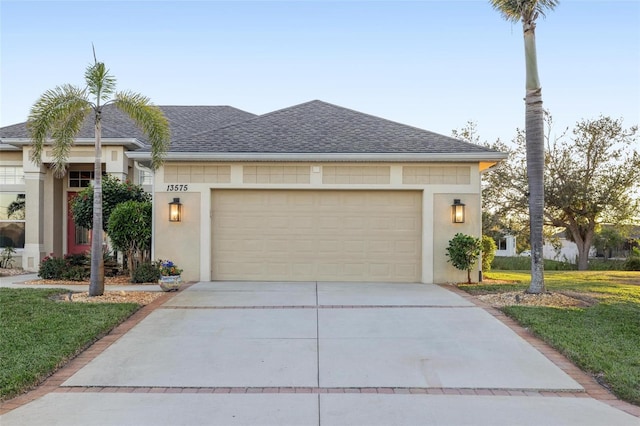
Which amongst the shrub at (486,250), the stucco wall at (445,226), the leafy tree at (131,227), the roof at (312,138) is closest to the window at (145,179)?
the roof at (312,138)

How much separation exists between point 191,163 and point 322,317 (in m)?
5.55

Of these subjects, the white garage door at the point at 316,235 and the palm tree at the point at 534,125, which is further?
the white garage door at the point at 316,235

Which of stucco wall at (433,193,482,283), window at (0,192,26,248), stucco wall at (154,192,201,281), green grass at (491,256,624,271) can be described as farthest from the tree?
window at (0,192,26,248)

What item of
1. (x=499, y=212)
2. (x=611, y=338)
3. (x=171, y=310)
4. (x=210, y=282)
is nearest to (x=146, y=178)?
(x=210, y=282)

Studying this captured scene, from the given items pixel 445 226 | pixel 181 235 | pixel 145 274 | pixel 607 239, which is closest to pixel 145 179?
pixel 181 235

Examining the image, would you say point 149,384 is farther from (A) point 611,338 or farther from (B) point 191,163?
(B) point 191,163

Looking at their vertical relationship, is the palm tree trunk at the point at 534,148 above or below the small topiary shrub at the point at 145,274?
above

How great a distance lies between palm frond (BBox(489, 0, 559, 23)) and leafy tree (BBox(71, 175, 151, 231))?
31.3ft

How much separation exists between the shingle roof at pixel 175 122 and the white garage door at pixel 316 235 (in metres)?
3.01

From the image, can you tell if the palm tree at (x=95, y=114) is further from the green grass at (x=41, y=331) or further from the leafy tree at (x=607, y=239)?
the leafy tree at (x=607, y=239)

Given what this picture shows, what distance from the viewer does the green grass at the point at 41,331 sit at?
453 cm

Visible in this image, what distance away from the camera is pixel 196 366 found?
16.1ft

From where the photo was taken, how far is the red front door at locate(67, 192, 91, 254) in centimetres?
1427

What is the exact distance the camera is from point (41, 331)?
5.87 meters
